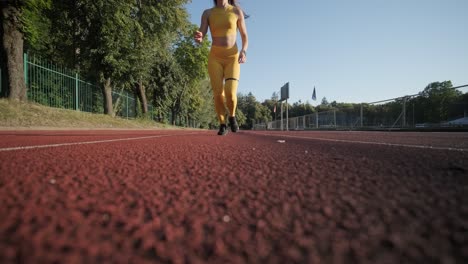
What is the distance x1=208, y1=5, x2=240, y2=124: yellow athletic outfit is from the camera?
4.56 meters

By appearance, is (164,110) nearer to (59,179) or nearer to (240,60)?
(240,60)

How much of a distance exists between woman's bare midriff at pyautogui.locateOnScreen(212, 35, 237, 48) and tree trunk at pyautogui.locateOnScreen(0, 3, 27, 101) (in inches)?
329

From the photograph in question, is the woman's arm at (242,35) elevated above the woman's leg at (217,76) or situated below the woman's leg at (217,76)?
above

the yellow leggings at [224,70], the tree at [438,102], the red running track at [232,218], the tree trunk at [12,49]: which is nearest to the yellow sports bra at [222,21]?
the yellow leggings at [224,70]

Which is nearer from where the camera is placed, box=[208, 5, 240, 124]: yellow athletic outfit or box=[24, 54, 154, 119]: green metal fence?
box=[208, 5, 240, 124]: yellow athletic outfit

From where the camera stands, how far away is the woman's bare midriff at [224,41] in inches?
180

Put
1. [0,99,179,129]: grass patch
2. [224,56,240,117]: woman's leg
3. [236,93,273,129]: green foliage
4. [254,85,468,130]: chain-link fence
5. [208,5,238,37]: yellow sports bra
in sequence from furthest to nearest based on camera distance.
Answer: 1. [236,93,273,129]: green foliage
2. [254,85,468,130]: chain-link fence
3. [0,99,179,129]: grass patch
4. [224,56,240,117]: woman's leg
5. [208,5,238,37]: yellow sports bra

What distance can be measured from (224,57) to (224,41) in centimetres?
25

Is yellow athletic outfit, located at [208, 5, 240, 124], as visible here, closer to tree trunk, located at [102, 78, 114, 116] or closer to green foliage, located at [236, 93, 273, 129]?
tree trunk, located at [102, 78, 114, 116]

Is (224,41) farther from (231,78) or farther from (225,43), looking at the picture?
(231,78)

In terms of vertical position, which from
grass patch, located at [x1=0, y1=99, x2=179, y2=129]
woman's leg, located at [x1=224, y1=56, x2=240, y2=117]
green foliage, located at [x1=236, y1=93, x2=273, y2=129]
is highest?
green foliage, located at [x1=236, y1=93, x2=273, y2=129]

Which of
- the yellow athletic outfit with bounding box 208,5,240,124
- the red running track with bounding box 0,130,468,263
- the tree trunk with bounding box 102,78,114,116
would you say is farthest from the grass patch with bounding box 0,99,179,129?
the red running track with bounding box 0,130,468,263

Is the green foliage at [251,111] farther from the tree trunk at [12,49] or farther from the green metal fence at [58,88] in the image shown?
the tree trunk at [12,49]

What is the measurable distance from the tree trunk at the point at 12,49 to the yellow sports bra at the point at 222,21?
329 inches
